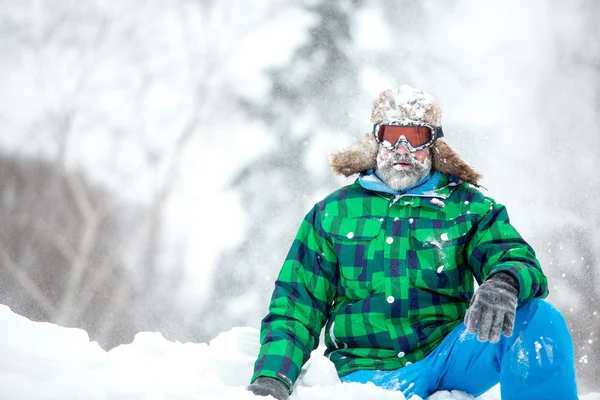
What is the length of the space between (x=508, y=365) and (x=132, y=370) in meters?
1.10

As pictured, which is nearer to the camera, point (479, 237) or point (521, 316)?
point (521, 316)

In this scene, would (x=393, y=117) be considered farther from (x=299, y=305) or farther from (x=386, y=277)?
(x=299, y=305)

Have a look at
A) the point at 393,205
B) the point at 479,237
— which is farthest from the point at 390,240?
the point at 479,237

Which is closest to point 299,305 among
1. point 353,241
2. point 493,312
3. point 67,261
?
point 353,241

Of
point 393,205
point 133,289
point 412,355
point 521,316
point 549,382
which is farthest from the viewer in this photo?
point 133,289

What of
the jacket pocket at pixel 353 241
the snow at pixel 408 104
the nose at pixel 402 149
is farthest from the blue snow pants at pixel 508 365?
the snow at pixel 408 104

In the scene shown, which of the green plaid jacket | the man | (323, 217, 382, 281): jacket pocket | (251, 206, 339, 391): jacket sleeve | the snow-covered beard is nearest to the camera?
the man

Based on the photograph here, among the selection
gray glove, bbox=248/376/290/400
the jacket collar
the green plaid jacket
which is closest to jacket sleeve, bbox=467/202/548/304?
the green plaid jacket

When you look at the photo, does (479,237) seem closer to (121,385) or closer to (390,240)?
(390,240)

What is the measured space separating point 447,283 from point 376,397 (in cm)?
58

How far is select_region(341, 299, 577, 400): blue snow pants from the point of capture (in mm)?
1593

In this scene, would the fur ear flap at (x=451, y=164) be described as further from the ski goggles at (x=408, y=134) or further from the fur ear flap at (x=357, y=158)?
the fur ear flap at (x=357, y=158)

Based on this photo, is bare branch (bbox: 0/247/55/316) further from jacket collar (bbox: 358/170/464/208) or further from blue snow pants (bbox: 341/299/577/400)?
blue snow pants (bbox: 341/299/577/400)

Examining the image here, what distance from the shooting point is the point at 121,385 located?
141 centimetres
